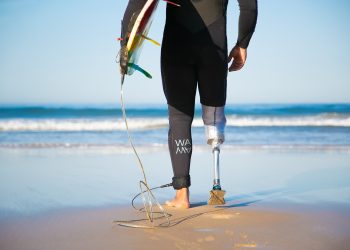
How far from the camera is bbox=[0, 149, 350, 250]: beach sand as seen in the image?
7.09 ft

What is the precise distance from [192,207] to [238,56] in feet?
3.18

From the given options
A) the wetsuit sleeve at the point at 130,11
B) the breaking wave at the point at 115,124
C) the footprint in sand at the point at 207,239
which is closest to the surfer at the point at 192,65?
the wetsuit sleeve at the point at 130,11

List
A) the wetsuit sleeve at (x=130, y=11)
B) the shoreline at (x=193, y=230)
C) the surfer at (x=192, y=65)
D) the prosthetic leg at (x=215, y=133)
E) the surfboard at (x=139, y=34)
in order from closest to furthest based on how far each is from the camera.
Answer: the shoreline at (x=193, y=230)
the surfboard at (x=139, y=34)
the wetsuit sleeve at (x=130, y=11)
the surfer at (x=192, y=65)
the prosthetic leg at (x=215, y=133)

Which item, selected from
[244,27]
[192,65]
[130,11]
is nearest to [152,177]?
[192,65]

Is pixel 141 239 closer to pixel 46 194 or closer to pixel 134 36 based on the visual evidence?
pixel 134 36

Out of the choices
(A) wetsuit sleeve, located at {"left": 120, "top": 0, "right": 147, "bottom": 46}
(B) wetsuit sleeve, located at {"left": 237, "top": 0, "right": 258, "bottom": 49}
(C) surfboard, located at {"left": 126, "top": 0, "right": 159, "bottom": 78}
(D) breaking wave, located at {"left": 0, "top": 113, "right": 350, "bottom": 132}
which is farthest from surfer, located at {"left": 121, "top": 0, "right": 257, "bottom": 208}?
(D) breaking wave, located at {"left": 0, "top": 113, "right": 350, "bottom": 132}

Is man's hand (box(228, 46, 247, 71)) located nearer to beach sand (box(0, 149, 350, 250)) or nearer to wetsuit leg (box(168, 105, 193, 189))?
wetsuit leg (box(168, 105, 193, 189))

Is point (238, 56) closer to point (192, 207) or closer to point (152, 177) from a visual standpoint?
point (192, 207)

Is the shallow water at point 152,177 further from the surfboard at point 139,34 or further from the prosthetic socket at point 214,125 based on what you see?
the surfboard at point 139,34

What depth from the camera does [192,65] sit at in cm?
295

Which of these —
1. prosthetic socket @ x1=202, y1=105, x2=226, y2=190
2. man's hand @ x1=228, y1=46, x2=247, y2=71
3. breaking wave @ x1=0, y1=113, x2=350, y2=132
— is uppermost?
man's hand @ x1=228, y1=46, x2=247, y2=71

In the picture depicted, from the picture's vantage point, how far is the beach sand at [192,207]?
2160mm

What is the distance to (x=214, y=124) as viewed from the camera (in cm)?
304

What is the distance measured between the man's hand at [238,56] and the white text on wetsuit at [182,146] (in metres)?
0.56
